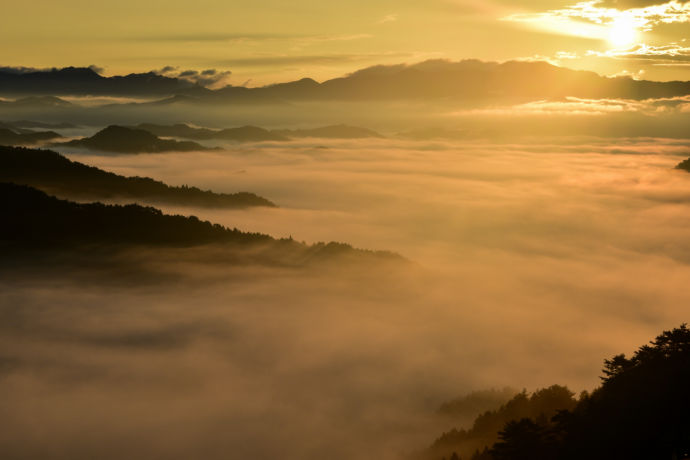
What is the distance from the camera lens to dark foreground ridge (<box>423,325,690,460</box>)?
43969 millimetres

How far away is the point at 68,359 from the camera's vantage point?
176m

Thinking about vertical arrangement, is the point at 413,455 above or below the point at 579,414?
below

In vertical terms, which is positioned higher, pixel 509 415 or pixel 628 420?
pixel 628 420

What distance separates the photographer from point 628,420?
4656 cm

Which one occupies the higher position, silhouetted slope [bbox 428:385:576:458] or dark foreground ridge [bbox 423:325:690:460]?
dark foreground ridge [bbox 423:325:690:460]

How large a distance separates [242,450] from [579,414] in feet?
280

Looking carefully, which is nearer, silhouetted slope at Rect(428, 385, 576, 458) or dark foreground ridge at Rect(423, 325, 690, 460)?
dark foreground ridge at Rect(423, 325, 690, 460)

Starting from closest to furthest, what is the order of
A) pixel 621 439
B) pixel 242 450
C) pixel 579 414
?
pixel 621 439 < pixel 579 414 < pixel 242 450

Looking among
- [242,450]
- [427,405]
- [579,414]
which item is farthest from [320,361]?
[579,414]

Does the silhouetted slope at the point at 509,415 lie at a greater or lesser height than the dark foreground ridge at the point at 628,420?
lesser

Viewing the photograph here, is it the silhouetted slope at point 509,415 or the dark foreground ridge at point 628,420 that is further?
the silhouetted slope at point 509,415

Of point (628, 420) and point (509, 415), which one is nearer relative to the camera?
point (628, 420)

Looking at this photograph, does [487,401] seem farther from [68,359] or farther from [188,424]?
[68,359]

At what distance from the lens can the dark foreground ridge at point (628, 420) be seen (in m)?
44.0
